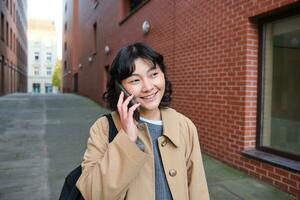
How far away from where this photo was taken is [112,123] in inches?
62.7

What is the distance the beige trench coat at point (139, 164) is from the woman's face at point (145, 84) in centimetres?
12

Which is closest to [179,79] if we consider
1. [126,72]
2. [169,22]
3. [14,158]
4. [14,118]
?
[169,22]

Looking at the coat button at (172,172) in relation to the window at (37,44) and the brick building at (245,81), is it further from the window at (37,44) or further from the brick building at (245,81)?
the window at (37,44)

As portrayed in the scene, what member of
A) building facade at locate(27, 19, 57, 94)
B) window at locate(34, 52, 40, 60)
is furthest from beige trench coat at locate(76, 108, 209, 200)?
window at locate(34, 52, 40, 60)

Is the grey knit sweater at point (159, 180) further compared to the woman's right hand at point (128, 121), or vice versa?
the grey knit sweater at point (159, 180)

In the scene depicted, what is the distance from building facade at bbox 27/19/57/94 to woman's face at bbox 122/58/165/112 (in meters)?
72.7

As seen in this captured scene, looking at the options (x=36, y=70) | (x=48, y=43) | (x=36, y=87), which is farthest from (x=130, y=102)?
(x=36, y=87)

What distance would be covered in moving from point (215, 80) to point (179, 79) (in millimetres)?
1442

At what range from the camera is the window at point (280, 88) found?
450 cm

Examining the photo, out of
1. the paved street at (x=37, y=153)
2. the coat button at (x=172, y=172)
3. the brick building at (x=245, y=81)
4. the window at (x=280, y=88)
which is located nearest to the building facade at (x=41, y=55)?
the paved street at (x=37, y=153)

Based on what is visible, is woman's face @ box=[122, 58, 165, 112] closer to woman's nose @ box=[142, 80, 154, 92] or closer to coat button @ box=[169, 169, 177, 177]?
woman's nose @ box=[142, 80, 154, 92]

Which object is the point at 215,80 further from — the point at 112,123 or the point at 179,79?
the point at 112,123

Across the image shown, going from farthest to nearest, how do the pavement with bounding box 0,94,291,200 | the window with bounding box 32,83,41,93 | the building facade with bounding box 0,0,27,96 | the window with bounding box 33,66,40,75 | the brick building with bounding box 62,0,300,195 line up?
the window with bounding box 32,83,41,93 → the window with bounding box 33,66,40,75 → the building facade with bounding box 0,0,27,96 → the brick building with bounding box 62,0,300,195 → the pavement with bounding box 0,94,291,200

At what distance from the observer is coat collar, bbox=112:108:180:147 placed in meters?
1.62
